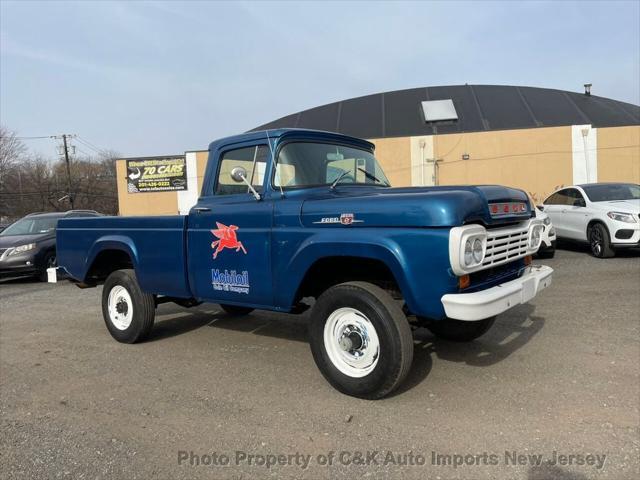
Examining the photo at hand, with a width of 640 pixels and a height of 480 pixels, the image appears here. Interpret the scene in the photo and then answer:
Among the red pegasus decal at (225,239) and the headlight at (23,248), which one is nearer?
the red pegasus decal at (225,239)

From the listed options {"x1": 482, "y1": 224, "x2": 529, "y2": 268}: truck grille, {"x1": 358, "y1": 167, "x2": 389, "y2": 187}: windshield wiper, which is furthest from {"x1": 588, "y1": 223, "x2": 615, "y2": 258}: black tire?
{"x1": 358, "y1": 167, "x2": 389, "y2": 187}: windshield wiper

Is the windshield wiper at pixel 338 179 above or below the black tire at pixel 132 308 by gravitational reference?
above

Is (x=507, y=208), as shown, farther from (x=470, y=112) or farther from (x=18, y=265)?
(x=470, y=112)

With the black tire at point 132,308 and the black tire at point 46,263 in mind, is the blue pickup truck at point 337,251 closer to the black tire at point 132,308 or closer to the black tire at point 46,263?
the black tire at point 132,308

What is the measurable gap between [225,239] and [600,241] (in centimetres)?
889

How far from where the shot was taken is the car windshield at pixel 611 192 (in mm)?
10773

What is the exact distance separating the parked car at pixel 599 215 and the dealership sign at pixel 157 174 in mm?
18795

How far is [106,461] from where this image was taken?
3008mm

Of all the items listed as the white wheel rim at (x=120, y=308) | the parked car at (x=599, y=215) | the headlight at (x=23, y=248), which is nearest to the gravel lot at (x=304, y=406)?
the white wheel rim at (x=120, y=308)

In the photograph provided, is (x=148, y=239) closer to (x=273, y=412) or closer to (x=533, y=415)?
(x=273, y=412)

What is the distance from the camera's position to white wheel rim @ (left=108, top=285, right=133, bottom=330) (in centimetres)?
558

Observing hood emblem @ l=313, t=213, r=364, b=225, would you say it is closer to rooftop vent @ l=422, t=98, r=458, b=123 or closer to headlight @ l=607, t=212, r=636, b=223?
headlight @ l=607, t=212, r=636, b=223

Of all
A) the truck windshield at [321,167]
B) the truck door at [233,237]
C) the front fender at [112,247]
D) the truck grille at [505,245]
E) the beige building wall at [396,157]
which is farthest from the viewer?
the beige building wall at [396,157]

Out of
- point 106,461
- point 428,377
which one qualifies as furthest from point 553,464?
point 106,461
